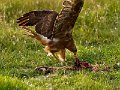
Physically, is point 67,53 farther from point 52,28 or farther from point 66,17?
point 66,17

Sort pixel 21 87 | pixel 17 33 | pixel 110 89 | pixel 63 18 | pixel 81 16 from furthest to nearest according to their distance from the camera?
1. pixel 81 16
2. pixel 17 33
3. pixel 63 18
4. pixel 110 89
5. pixel 21 87

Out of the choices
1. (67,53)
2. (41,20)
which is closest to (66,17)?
(41,20)

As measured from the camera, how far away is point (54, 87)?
6.76m

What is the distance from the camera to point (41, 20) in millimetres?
7648

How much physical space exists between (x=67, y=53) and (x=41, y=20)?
1326mm

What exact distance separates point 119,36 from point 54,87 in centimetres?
362

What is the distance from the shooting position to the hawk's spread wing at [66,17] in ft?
23.0

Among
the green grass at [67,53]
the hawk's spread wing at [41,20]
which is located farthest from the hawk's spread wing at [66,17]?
the green grass at [67,53]

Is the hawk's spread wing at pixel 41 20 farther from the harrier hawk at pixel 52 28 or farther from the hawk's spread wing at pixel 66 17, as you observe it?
the hawk's spread wing at pixel 66 17

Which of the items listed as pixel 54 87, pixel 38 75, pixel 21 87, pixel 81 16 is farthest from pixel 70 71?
pixel 81 16

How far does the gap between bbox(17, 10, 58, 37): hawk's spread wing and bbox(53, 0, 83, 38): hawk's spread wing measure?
0.14 meters

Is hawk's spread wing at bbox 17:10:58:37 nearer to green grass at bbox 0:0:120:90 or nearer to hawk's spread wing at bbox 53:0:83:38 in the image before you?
hawk's spread wing at bbox 53:0:83:38

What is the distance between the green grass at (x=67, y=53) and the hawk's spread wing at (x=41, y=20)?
65cm

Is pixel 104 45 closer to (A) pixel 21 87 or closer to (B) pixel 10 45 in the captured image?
(B) pixel 10 45
